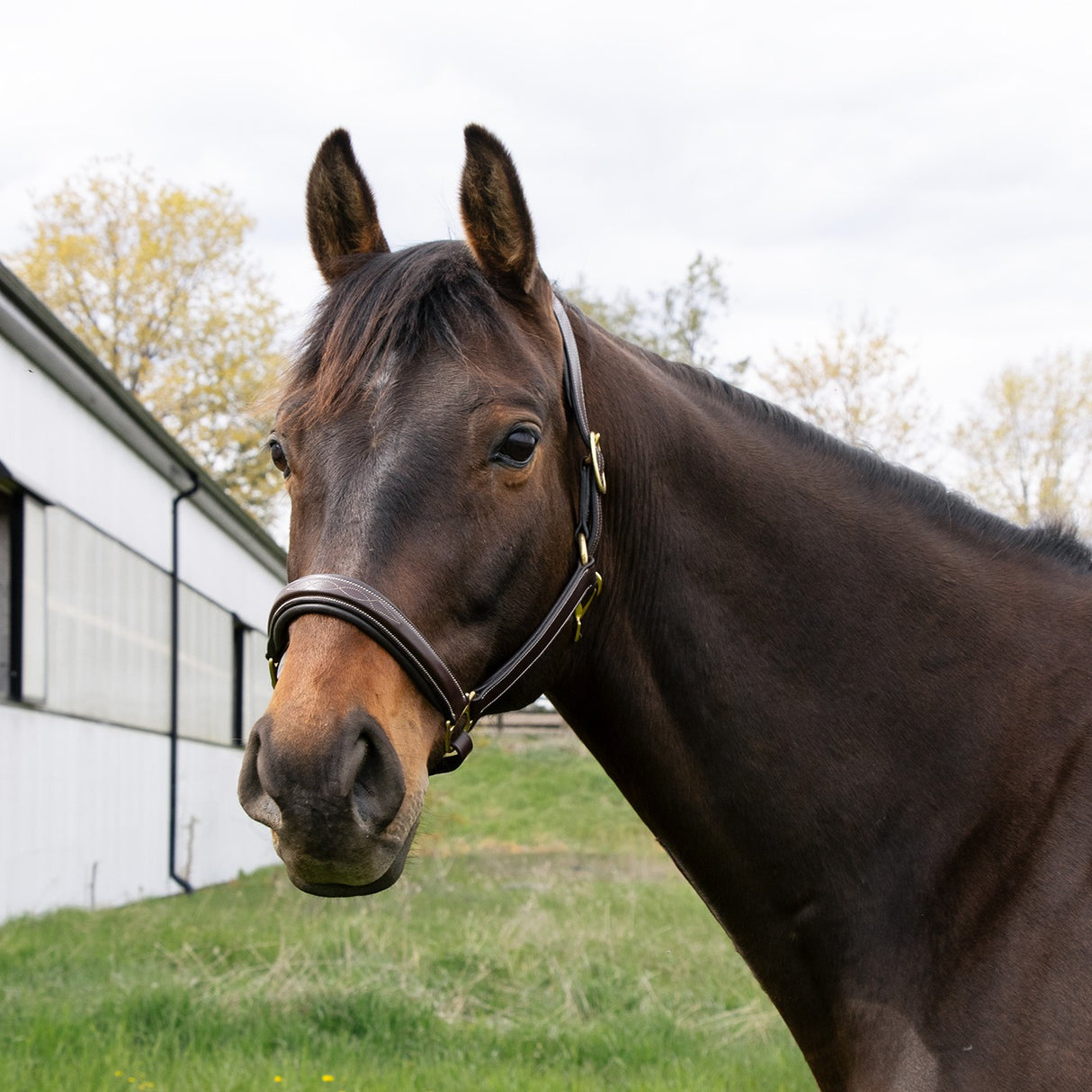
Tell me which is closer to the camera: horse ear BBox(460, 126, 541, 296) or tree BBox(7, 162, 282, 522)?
horse ear BBox(460, 126, 541, 296)

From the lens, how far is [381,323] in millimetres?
2350

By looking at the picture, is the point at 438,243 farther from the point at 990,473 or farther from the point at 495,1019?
the point at 990,473

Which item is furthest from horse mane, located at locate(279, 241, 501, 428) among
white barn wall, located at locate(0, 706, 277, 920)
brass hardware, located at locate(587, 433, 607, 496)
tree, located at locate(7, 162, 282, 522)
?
tree, located at locate(7, 162, 282, 522)

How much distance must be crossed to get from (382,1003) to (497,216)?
185 inches

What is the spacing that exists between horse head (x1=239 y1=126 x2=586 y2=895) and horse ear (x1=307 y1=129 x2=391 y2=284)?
130 millimetres

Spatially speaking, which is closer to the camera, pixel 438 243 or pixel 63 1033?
pixel 438 243

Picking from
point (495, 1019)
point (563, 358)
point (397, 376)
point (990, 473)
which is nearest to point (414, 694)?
point (397, 376)

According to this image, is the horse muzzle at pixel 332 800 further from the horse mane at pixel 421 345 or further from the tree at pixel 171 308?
the tree at pixel 171 308

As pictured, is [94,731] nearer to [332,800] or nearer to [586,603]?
[586,603]

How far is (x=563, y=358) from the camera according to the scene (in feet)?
8.26

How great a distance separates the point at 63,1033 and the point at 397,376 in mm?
4336

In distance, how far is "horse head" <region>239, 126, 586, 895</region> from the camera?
1.96 meters

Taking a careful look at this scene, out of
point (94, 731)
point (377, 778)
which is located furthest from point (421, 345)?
point (94, 731)

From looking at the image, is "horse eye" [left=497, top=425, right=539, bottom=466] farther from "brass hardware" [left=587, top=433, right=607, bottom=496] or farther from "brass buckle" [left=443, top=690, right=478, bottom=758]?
"brass buckle" [left=443, top=690, right=478, bottom=758]
